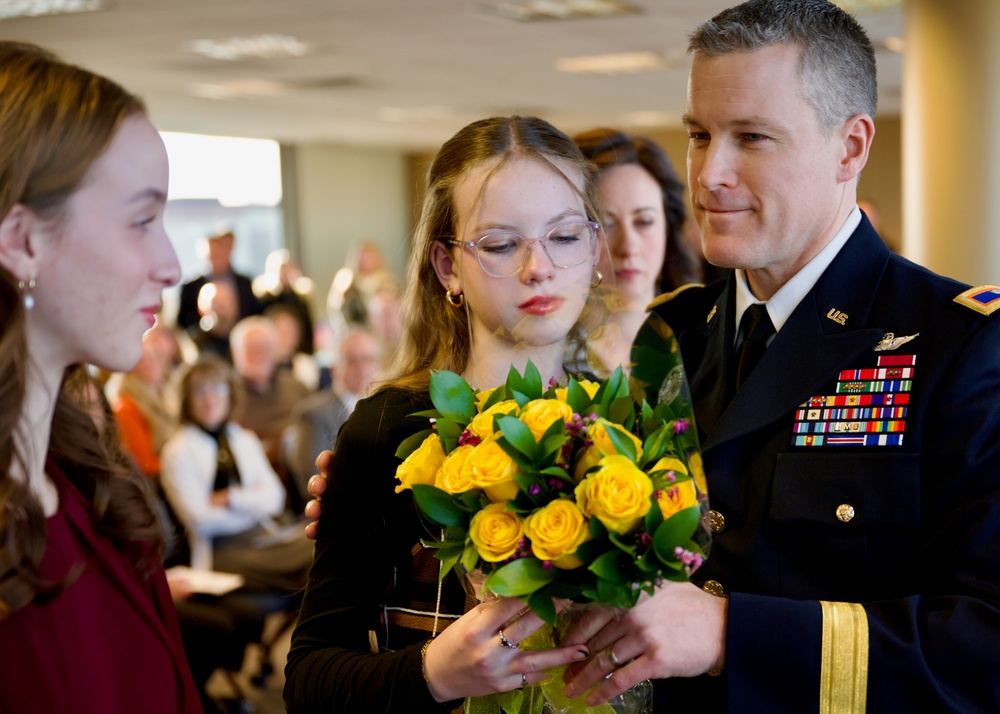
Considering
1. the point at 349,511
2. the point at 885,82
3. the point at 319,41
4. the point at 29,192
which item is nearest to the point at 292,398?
the point at 319,41

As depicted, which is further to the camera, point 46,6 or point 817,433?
point 46,6

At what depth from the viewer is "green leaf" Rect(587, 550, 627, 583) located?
121cm

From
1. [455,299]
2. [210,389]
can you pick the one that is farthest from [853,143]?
[210,389]

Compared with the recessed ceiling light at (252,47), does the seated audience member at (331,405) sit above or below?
below

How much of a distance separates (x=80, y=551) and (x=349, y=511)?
1.46 ft

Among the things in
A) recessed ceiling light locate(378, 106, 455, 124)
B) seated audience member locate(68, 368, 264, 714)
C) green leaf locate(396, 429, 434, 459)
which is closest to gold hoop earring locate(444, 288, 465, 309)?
green leaf locate(396, 429, 434, 459)

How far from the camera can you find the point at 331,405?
5.57 meters

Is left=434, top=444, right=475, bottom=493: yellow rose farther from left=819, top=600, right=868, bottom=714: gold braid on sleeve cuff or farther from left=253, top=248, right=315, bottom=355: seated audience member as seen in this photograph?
left=253, top=248, right=315, bottom=355: seated audience member

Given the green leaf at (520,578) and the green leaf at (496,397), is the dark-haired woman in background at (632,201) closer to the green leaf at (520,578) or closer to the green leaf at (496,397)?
the green leaf at (496,397)

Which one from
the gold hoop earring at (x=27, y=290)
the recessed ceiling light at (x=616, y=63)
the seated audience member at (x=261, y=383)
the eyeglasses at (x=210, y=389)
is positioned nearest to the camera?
the gold hoop earring at (x=27, y=290)

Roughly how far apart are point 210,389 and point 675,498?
395cm

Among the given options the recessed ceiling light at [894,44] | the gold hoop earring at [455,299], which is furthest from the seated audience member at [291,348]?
the gold hoop earring at [455,299]

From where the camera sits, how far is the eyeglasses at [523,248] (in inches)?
66.1

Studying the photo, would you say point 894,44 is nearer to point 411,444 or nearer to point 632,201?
point 632,201
